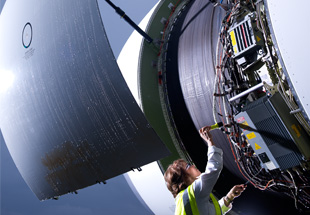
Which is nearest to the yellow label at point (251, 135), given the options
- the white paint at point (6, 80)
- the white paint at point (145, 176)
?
the white paint at point (145, 176)

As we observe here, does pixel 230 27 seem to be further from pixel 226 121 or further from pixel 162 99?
pixel 162 99

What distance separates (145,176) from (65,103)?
39.1 inches

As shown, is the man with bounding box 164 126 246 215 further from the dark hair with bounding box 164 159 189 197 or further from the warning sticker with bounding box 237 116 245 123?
the warning sticker with bounding box 237 116 245 123

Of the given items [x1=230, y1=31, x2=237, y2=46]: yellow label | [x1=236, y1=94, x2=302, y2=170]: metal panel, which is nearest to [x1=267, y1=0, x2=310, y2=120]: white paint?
[x1=236, y1=94, x2=302, y2=170]: metal panel

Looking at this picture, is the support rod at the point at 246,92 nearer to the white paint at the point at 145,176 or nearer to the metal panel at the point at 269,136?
the metal panel at the point at 269,136

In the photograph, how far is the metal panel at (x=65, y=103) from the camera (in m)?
2.54

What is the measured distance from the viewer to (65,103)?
299 centimetres

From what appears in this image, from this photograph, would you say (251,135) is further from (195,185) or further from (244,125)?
(195,185)

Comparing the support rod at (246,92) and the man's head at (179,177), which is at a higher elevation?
the support rod at (246,92)

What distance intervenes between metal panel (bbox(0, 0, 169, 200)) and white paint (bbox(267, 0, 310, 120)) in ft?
3.55

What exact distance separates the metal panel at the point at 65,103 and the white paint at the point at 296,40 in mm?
1082

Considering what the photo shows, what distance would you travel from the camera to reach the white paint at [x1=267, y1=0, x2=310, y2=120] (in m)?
1.58

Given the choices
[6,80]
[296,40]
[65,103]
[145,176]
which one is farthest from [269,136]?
[6,80]

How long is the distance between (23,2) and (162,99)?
1.94m
